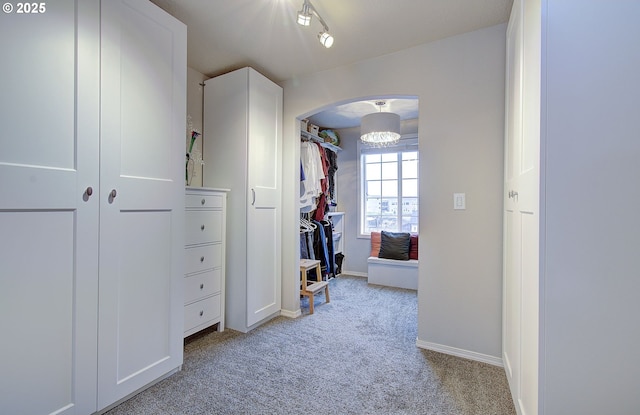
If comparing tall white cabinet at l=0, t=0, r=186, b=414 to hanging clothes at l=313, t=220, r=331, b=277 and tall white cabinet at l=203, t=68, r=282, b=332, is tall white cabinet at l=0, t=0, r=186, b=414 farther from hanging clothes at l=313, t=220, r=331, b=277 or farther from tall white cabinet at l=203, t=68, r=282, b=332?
hanging clothes at l=313, t=220, r=331, b=277

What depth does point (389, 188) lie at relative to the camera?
4555 millimetres

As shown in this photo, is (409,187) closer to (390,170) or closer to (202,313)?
(390,170)

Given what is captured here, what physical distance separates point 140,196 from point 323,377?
1.50m

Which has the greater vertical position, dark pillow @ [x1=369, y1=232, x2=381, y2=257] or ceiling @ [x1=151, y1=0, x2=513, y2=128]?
ceiling @ [x1=151, y1=0, x2=513, y2=128]

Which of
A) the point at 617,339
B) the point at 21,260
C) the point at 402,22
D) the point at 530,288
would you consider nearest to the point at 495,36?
the point at 402,22

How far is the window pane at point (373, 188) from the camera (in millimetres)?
4633

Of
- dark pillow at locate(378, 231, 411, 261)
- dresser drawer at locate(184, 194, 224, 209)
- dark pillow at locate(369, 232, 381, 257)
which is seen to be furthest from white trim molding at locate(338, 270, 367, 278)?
dresser drawer at locate(184, 194, 224, 209)

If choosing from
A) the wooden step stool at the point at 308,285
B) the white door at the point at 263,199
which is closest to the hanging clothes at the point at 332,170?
the wooden step stool at the point at 308,285

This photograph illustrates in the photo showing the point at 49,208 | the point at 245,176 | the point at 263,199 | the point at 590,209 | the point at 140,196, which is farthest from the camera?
the point at 263,199

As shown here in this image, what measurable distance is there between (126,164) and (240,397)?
55.0 inches

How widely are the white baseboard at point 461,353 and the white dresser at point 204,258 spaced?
163 centimetres

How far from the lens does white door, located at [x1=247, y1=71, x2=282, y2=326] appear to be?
2.44m

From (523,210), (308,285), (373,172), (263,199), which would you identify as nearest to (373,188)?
(373,172)

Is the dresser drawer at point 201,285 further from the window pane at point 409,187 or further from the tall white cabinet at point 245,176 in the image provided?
the window pane at point 409,187
